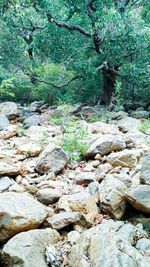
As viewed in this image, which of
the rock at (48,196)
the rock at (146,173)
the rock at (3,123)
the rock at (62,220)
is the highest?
the rock at (146,173)

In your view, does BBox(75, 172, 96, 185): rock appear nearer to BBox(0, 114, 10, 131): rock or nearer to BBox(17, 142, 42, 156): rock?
BBox(17, 142, 42, 156): rock

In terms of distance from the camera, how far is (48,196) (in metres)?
2.48

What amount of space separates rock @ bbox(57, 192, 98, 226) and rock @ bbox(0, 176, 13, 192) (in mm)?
859

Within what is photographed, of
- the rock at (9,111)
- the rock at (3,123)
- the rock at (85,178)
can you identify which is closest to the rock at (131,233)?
the rock at (85,178)

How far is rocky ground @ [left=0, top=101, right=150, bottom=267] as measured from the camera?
1460 mm

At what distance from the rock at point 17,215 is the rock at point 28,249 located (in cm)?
15

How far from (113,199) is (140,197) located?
0.32m

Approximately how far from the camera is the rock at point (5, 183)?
2676 millimetres

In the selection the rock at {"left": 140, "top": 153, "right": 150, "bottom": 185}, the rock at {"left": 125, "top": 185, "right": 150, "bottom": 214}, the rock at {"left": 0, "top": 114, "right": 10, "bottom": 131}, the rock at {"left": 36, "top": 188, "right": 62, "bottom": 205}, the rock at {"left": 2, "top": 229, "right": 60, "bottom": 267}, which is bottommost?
the rock at {"left": 0, "top": 114, "right": 10, "bottom": 131}

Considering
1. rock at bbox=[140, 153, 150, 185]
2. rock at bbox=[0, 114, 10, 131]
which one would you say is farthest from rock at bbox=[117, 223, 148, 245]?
rock at bbox=[0, 114, 10, 131]

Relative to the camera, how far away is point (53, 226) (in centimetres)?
193

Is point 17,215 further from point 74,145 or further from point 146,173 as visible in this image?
point 74,145

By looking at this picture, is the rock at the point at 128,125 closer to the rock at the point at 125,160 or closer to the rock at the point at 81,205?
the rock at the point at 125,160

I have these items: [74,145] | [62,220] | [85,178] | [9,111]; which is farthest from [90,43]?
[62,220]
